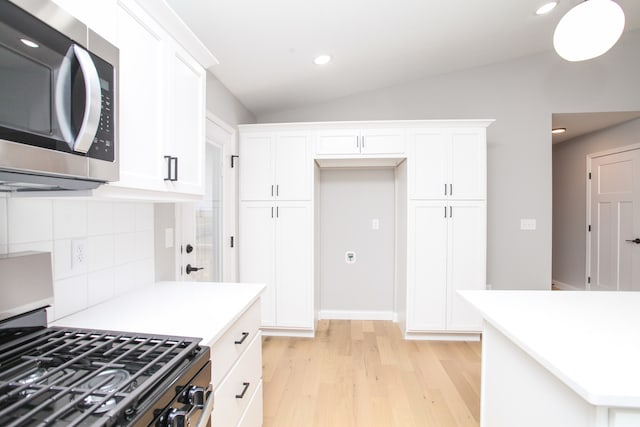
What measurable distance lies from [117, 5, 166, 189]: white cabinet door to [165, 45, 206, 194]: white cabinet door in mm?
68

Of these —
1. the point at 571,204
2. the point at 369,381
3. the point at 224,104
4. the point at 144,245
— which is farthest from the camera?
the point at 571,204

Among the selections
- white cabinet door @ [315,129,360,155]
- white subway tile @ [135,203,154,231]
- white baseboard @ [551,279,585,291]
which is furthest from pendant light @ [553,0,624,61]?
white baseboard @ [551,279,585,291]

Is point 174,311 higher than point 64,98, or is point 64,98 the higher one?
point 64,98

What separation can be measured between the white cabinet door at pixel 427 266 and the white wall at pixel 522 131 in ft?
2.86

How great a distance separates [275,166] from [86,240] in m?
1.97

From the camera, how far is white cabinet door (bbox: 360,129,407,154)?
299cm

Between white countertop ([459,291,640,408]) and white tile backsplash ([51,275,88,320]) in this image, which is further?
white tile backsplash ([51,275,88,320])

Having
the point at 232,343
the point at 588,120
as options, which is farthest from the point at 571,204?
the point at 232,343

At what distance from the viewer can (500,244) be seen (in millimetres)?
3430

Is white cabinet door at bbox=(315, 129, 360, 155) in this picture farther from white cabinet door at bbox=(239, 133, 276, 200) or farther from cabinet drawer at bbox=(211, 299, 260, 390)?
cabinet drawer at bbox=(211, 299, 260, 390)

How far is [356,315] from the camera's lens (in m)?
3.66

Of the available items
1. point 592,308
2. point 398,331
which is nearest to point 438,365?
point 398,331

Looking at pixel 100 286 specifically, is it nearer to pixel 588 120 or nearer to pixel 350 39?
pixel 350 39

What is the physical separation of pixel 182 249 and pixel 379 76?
8.59 ft
